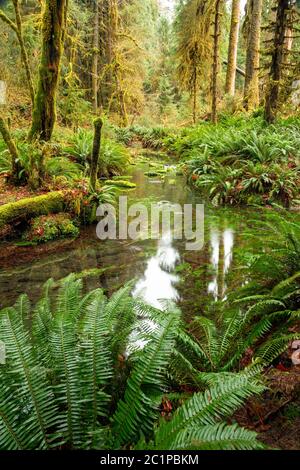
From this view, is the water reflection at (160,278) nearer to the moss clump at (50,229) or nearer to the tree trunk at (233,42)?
the moss clump at (50,229)

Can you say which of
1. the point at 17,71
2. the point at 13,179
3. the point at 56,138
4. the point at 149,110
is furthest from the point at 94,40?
the point at 13,179

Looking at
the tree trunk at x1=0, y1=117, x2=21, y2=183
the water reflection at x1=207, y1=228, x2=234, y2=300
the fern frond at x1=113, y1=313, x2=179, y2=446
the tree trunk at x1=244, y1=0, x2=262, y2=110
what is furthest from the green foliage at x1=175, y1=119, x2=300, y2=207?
the fern frond at x1=113, y1=313, x2=179, y2=446

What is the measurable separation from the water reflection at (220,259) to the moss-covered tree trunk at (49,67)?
454 centimetres

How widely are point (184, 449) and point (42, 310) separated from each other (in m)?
1.50

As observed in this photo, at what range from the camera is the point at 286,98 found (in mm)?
9969

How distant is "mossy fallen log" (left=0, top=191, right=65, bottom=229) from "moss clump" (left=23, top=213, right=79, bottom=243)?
0.46 feet

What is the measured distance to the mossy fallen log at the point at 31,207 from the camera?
232 inches

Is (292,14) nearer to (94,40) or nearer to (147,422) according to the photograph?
(147,422)

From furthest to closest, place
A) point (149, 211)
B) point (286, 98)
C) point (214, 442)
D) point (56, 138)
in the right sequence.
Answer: point (56, 138) → point (286, 98) → point (149, 211) → point (214, 442)

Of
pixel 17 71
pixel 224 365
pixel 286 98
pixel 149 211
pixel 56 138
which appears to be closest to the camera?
pixel 224 365

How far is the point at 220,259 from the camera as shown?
16.4 feet

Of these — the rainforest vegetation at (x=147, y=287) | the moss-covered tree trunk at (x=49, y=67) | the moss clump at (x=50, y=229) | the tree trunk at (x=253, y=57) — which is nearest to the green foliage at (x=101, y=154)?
the rainforest vegetation at (x=147, y=287)

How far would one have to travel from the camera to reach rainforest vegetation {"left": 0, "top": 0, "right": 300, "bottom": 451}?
65.4 inches

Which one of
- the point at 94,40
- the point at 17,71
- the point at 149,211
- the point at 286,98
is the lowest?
the point at 149,211
